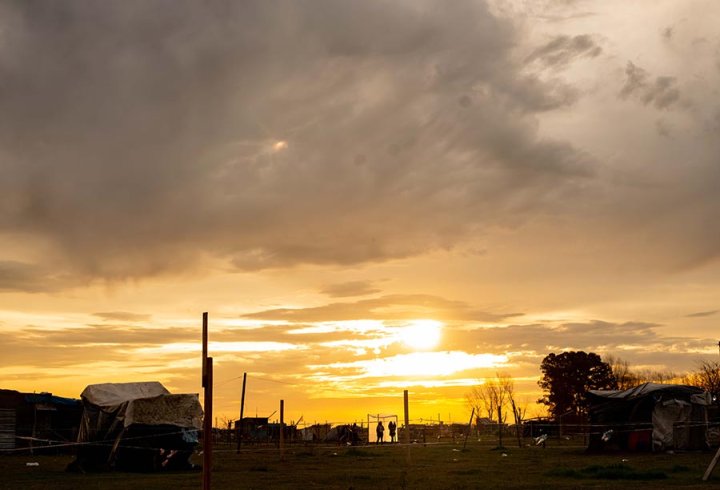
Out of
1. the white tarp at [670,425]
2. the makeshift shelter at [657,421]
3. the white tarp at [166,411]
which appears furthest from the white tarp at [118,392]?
the white tarp at [670,425]

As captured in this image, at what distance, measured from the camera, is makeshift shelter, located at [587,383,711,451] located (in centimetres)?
4959

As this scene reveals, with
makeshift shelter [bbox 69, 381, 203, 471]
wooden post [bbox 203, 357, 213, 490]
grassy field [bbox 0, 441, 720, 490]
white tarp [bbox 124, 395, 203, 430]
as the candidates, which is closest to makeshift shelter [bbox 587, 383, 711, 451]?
grassy field [bbox 0, 441, 720, 490]

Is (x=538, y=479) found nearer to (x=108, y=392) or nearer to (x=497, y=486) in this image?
(x=497, y=486)

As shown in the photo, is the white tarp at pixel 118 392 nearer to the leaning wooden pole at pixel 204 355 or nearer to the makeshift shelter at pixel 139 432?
the makeshift shelter at pixel 139 432

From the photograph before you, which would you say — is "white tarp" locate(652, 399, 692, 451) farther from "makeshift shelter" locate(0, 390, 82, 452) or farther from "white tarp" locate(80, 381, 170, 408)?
"makeshift shelter" locate(0, 390, 82, 452)

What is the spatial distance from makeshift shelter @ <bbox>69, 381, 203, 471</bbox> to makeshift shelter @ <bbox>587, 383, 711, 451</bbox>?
2678 cm

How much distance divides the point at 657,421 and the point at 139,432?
32880mm

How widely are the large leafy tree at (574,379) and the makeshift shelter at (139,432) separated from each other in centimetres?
6621

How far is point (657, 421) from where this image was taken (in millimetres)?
49719

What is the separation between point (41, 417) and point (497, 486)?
166 ft

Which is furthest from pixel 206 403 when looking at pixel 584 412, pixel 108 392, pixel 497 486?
pixel 584 412

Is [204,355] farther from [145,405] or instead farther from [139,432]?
[139,432]

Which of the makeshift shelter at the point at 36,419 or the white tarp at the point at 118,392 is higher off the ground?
the white tarp at the point at 118,392

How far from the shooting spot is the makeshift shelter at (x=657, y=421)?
49594 mm
